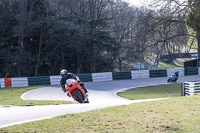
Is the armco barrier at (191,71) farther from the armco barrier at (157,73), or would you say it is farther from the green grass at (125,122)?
the green grass at (125,122)

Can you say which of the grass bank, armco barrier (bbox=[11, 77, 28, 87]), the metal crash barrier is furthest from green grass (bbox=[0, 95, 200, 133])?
armco barrier (bbox=[11, 77, 28, 87])

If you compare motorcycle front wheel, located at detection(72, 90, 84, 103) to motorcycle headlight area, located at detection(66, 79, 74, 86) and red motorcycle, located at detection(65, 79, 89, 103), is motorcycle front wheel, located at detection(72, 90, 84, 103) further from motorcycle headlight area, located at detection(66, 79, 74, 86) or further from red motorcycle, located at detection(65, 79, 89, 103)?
motorcycle headlight area, located at detection(66, 79, 74, 86)

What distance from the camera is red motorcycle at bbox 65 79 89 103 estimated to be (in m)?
11.9

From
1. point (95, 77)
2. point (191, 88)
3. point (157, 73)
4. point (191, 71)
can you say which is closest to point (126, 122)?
point (191, 88)

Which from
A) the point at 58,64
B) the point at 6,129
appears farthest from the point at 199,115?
the point at 58,64

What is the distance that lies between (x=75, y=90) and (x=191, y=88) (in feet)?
23.2

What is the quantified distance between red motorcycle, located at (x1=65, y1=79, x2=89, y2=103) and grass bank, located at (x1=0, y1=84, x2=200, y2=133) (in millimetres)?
3224

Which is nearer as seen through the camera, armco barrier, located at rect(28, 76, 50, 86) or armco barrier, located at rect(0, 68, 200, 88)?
armco barrier, located at rect(0, 68, 200, 88)

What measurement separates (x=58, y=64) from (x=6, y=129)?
33.4 m

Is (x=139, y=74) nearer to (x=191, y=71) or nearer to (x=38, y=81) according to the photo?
(x=191, y=71)

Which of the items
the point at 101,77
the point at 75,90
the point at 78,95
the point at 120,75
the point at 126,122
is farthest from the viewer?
the point at 120,75

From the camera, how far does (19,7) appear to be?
36156mm

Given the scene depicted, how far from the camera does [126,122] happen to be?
23.2 feet

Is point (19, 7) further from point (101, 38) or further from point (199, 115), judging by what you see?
point (199, 115)
